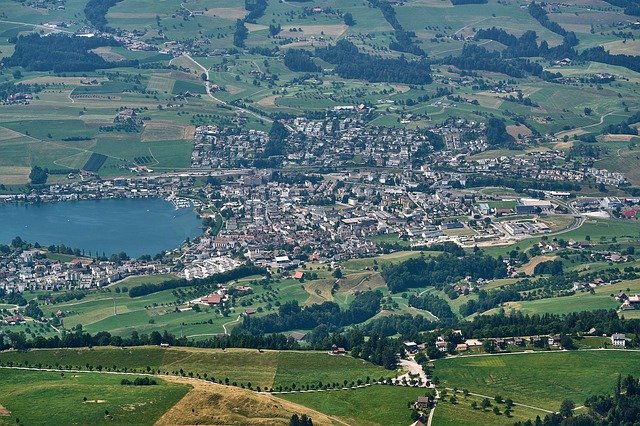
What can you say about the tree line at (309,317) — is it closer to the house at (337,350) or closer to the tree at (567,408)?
the house at (337,350)

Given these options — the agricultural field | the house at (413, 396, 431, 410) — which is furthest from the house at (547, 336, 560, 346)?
the agricultural field

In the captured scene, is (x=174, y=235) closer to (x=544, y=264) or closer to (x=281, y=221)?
(x=281, y=221)

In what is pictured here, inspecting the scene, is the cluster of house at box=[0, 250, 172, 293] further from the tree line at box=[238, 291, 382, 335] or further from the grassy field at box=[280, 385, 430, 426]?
the grassy field at box=[280, 385, 430, 426]

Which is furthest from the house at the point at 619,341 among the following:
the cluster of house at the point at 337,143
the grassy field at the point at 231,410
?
the cluster of house at the point at 337,143

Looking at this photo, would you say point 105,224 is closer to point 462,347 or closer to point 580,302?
point 580,302

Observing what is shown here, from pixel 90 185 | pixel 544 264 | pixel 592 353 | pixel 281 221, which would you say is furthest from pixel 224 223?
pixel 592 353

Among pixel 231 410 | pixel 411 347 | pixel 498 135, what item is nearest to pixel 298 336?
pixel 411 347
